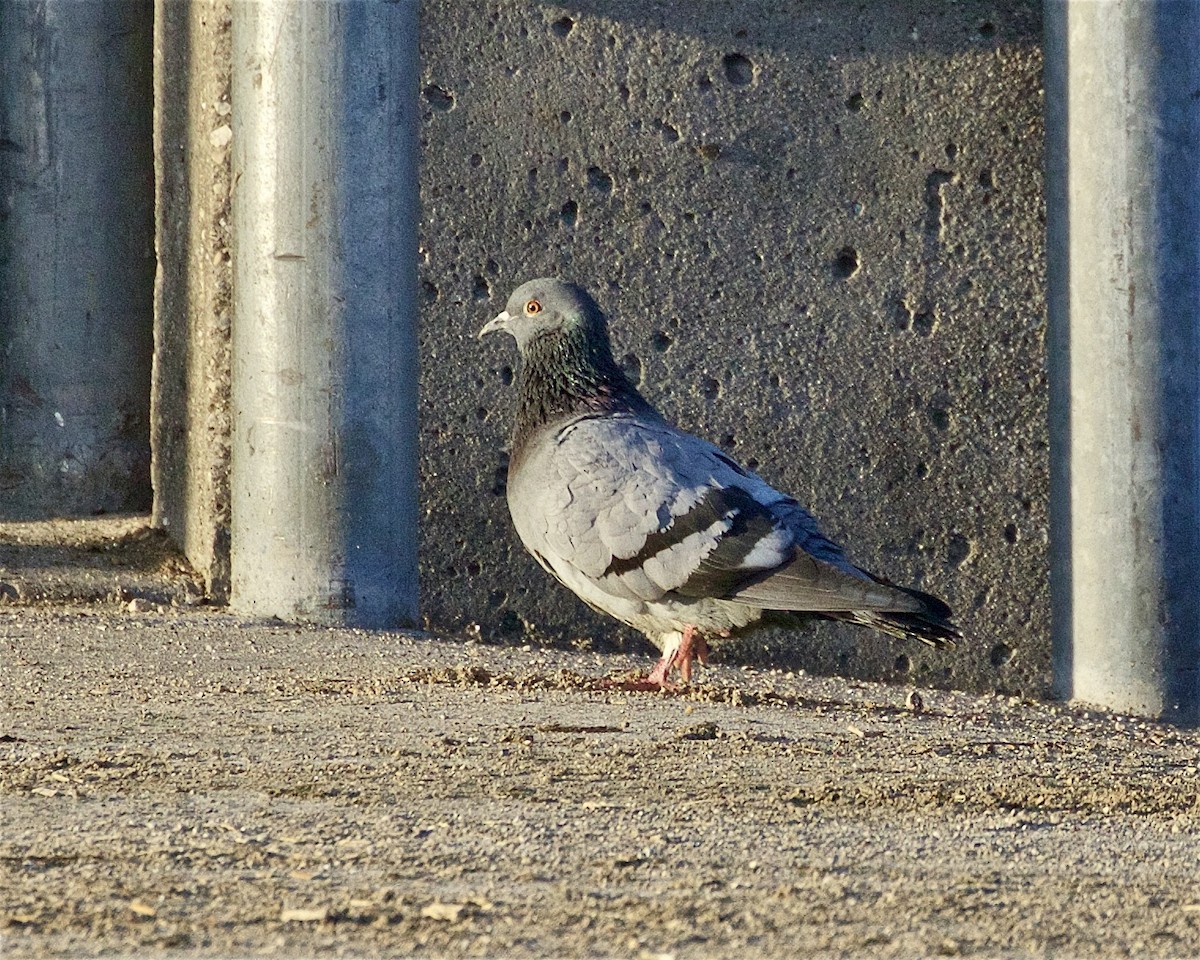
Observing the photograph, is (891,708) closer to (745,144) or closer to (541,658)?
(541,658)

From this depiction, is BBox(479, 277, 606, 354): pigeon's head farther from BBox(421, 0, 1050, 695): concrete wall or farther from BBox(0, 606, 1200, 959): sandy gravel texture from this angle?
BBox(0, 606, 1200, 959): sandy gravel texture

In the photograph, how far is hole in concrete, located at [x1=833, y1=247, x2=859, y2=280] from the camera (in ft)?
23.4

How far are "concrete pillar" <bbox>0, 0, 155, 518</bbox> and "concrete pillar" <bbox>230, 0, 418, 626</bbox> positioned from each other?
52.2 inches

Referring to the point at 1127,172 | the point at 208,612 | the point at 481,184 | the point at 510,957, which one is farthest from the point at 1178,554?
the point at 510,957

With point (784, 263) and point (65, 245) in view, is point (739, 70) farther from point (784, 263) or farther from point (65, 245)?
point (65, 245)

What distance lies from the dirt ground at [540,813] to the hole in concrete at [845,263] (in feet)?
5.96

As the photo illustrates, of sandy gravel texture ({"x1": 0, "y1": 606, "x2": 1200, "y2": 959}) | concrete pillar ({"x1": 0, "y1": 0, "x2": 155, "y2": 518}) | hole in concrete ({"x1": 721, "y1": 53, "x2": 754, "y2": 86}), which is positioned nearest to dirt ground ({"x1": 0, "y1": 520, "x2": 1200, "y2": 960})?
sandy gravel texture ({"x1": 0, "y1": 606, "x2": 1200, "y2": 959})

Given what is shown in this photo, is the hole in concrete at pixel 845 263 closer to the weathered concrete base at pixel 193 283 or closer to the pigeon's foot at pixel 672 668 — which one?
the pigeon's foot at pixel 672 668

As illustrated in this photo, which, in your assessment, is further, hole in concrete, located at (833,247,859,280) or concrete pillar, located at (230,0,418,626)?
hole in concrete, located at (833,247,859,280)

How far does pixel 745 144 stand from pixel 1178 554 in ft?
6.97

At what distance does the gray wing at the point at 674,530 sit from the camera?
5410 millimetres

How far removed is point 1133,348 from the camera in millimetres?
6637

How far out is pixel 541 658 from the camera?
20.0 ft

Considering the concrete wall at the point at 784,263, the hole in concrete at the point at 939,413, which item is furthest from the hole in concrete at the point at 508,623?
the hole in concrete at the point at 939,413
